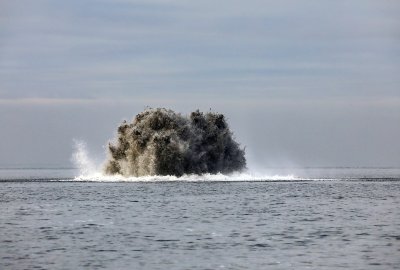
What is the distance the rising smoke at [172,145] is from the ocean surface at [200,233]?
186 ft

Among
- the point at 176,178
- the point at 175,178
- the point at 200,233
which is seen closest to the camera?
the point at 200,233

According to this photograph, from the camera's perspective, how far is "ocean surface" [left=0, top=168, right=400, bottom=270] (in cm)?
4369

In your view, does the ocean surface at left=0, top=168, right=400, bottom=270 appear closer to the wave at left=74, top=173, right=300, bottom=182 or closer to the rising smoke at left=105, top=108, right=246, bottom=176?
the rising smoke at left=105, top=108, right=246, bottom=176

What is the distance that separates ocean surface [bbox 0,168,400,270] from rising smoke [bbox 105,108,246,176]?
2230 inches

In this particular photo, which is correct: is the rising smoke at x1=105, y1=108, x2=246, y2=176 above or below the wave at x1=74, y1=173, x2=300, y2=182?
above

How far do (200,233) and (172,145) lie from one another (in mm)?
96351

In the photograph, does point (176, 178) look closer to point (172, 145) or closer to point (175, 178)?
point (175, 178)

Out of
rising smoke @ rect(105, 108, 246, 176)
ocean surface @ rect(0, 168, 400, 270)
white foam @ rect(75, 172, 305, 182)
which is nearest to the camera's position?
ocean surface @ rect(0, 168, 400, 270)

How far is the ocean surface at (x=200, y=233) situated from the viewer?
143 feet

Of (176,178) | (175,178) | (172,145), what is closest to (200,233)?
(172,145)

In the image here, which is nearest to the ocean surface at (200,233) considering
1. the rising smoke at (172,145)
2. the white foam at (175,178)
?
the rising smoke at (172,145)

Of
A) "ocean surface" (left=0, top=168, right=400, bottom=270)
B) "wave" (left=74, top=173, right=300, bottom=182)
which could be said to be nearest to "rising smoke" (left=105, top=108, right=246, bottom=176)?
"wave" (left=74, top=173, right=300, bottom=182)

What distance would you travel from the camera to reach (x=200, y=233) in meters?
57.7

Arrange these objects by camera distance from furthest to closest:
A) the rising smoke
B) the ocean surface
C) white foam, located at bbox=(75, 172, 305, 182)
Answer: white foam, located at bbox=(75, 172, 305, 182), the rising smoke, the ocean surface
